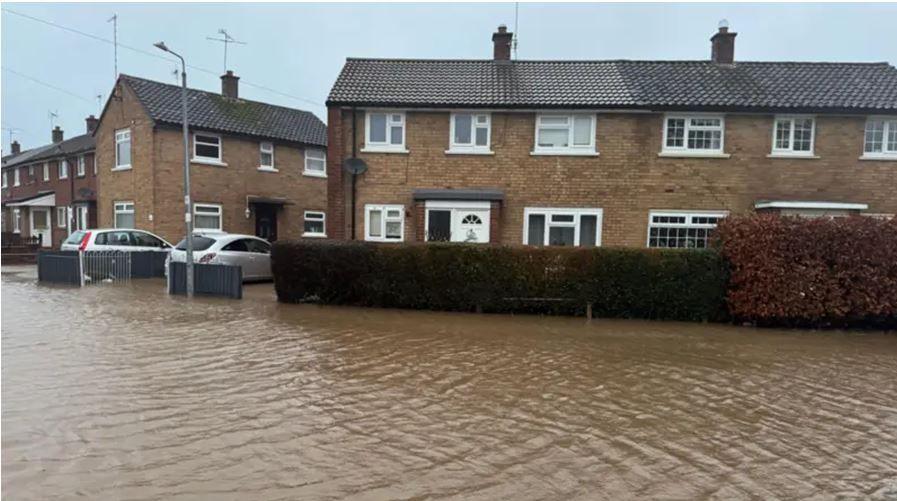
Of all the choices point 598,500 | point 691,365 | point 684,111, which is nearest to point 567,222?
point 684,111

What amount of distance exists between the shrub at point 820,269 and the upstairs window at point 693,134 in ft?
16.7

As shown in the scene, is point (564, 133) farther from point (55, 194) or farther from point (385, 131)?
point (55, 194)

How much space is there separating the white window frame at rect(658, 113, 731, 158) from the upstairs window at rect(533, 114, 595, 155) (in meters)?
2.01

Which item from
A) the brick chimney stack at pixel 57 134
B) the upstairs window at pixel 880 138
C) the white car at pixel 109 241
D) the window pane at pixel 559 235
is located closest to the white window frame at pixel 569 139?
the window pane at pixel 559 235

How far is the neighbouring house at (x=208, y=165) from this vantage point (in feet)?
64.4

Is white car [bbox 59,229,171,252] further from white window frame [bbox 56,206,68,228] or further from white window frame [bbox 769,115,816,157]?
white window frame [bbox 769,115,816,157]

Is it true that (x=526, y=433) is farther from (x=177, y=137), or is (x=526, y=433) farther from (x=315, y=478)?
(x=177, y=137)

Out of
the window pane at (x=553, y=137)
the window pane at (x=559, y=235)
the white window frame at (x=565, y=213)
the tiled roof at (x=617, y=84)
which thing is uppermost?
the tiled roof at (x=617, y=84)

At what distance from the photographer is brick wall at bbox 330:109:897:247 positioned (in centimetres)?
1385

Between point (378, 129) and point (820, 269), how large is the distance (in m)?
11.1

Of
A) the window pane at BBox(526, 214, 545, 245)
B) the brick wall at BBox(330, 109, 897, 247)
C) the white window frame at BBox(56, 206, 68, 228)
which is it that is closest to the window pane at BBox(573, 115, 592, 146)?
the brick wall at BBox(330, 109, 897, 247)

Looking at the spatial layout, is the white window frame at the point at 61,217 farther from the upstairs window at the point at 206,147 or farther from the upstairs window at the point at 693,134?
the upstairs window at the point at 693,134

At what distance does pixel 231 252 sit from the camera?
1422 cm

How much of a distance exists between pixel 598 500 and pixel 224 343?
586cm
